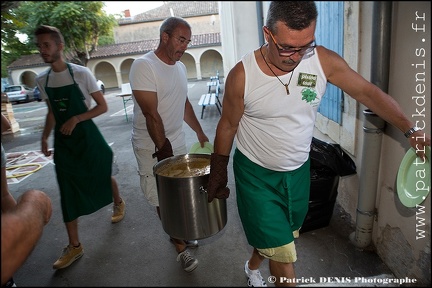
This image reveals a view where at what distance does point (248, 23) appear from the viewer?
991 millimetres

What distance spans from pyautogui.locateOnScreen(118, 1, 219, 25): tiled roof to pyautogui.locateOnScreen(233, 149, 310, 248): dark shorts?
820 mm

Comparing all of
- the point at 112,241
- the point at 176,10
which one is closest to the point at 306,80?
the point at 176,10

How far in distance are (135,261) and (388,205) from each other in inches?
68.5

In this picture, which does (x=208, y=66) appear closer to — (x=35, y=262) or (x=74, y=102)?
(x=74, y=102)

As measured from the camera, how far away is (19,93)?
868 millimetres

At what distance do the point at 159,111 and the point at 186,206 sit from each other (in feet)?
2.30

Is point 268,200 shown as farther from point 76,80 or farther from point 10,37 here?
point 10,37

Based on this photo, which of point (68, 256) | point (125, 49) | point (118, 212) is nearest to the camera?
point (68, 256)

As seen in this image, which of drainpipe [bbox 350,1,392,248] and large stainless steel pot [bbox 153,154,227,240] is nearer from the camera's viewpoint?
drainpipe [bbox 350,1,392,248]

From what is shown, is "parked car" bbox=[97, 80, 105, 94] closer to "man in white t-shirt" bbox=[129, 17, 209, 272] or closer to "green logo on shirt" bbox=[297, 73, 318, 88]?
"man in white t-shirt" bbox=[129, 17, 209, 272]

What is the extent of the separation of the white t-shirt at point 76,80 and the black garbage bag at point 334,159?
189cm

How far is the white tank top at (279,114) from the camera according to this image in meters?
1.39

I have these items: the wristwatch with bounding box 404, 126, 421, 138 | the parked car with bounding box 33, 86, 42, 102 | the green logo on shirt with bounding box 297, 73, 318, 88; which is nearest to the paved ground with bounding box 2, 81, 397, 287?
the parked car with bounding box 33, 86, 42, 102

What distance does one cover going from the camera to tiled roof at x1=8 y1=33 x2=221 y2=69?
88 centimetres
